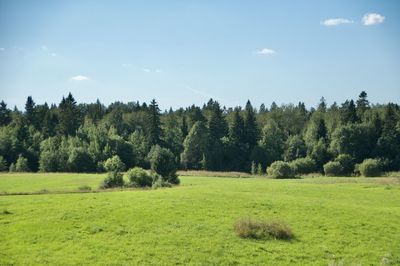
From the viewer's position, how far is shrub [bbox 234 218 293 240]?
28453mm

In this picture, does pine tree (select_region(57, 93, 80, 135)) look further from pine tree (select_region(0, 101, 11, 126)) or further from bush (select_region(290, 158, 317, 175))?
bush (select_region(290, 158, 317, 175))

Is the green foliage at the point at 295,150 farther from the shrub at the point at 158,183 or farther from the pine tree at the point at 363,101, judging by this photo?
A: the shrub at the point at 158,183

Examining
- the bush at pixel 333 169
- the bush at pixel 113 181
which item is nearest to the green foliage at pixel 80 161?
the bush at pixel 113 181

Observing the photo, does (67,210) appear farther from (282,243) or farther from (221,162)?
(221,162)

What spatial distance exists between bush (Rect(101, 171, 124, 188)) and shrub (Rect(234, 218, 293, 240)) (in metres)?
35.1

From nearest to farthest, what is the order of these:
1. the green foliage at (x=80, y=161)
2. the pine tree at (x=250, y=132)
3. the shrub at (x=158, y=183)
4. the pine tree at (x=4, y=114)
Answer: the shrub at (x=158, y=183) < the green foliage at (x=80, y=161) < the pine tree at (x=250, y=132) < the pine tree at (x=4, y=114)

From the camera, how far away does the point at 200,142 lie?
132 m

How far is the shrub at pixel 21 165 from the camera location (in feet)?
385

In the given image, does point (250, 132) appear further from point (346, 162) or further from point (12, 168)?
point (12, 168)

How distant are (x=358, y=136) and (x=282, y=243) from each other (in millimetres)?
98264

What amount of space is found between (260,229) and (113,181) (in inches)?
1439

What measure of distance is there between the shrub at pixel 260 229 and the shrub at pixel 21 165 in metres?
103

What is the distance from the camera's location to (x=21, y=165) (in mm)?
117875

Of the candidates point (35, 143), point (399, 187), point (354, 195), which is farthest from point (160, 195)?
point (35, 143)
